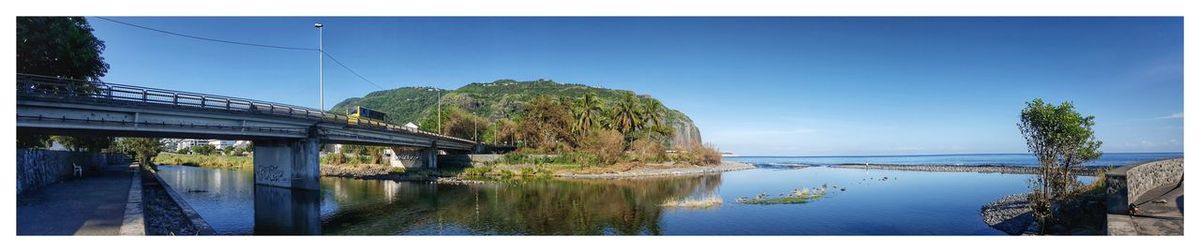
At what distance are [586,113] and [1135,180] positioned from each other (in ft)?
150

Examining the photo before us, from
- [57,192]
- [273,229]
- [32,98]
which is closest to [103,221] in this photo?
[273,229]

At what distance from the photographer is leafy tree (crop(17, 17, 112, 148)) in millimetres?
17234

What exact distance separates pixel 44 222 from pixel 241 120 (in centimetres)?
1198

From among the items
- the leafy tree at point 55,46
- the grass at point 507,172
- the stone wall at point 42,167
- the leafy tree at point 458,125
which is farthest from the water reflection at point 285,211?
the leafy tree at point 458,125

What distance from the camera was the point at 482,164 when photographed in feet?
156

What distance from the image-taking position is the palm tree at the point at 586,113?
182 ft

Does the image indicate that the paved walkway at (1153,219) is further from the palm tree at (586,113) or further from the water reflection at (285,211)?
the palm tree at (586,113)

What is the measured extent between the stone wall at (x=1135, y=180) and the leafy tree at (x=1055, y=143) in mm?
1291

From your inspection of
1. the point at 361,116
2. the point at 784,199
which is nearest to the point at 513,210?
the point at 784,199

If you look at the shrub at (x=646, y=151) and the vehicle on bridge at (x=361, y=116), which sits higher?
the vehicle on bridge at (x=361, y=116)

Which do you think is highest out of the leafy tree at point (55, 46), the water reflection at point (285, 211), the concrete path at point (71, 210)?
the leafy tree at point (55, 46)

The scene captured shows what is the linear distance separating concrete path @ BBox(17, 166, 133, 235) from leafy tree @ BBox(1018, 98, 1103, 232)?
2048 cm

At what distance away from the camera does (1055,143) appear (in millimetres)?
14266
